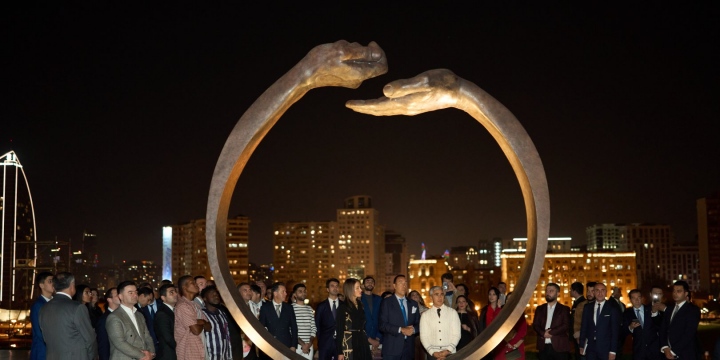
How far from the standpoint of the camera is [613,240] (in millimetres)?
165125

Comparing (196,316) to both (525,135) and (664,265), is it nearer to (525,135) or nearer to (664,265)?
(525,135)

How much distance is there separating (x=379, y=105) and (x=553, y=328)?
4.61 metres

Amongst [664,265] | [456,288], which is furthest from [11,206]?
[664,265]

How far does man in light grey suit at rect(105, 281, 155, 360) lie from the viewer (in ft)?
26.6

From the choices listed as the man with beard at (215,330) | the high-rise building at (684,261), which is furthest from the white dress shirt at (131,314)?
the high-rise building at (684,261)

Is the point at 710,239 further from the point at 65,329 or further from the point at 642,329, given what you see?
the point at 65,329

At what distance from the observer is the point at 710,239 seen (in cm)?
12088

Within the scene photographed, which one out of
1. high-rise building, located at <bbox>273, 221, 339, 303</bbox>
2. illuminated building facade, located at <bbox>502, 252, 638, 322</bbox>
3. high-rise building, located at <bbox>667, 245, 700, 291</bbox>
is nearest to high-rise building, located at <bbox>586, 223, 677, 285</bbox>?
high-rise building, located at <bbox>667, 245, 700, 291</bbox>

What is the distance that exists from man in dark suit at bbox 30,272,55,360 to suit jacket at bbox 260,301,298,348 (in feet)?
9.47

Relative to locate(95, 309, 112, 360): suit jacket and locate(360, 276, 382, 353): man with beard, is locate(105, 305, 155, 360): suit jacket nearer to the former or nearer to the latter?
locate(95, 309, 112, 360): suit jacket

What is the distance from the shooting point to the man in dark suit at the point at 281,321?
10.1 m

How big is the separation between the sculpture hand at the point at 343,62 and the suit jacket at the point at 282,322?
11.1 ft

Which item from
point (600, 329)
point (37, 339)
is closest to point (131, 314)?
point (37, 339)

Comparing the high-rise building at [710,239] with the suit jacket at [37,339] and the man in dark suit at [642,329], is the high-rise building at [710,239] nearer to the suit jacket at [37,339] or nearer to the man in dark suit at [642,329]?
the man in dark suit at [642,329]
